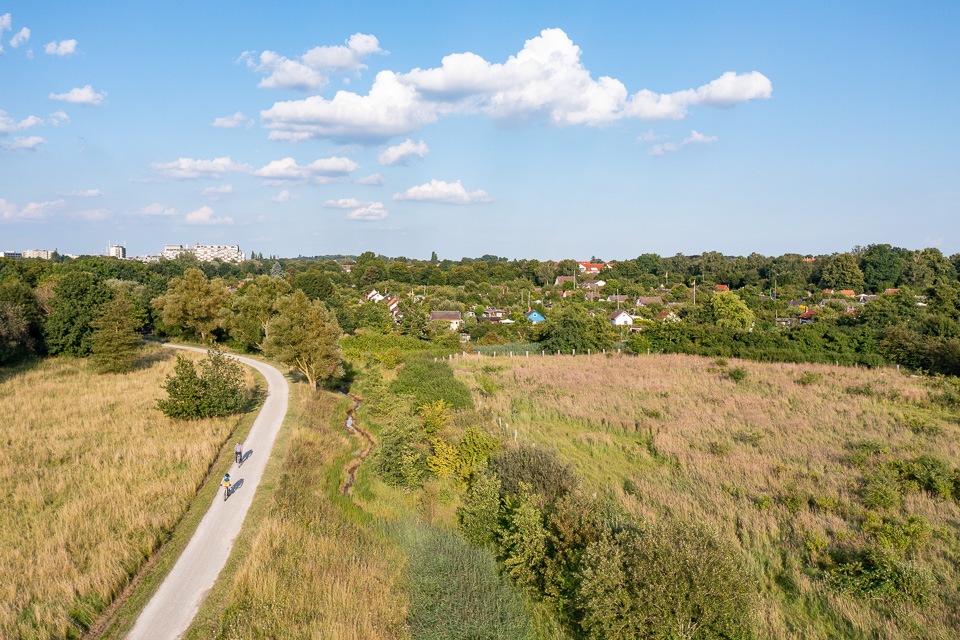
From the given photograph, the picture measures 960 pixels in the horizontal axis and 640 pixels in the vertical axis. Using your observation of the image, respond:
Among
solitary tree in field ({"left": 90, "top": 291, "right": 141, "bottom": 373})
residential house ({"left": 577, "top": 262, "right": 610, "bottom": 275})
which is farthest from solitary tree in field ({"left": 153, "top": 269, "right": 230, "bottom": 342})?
residential house ({"left": 577, "top": 262, "right": 610, "bottom": 275})

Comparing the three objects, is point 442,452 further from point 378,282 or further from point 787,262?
point 787,262

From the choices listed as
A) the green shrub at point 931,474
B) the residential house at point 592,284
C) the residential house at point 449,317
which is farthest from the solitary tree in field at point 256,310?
the residential house at point 592,284

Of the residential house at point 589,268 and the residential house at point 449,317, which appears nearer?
the residential house at point 449,317

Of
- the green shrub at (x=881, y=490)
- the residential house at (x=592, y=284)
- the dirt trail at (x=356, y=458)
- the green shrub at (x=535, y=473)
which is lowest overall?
the dirt trail at (x=356, y=458)

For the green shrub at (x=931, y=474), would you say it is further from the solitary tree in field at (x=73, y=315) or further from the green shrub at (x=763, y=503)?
the solitary tree in field at (x=73, y=315)

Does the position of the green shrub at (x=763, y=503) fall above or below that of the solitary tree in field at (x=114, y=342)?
below

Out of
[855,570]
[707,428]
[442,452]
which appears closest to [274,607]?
[442,452]
